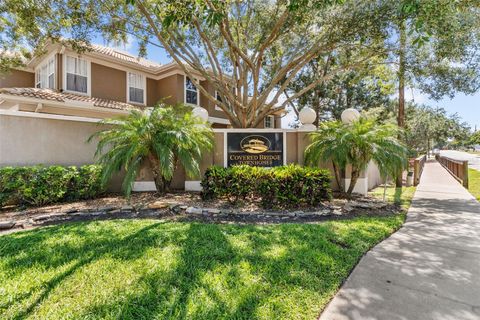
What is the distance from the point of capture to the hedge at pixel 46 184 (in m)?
5.84

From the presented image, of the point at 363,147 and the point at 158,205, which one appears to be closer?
the point at 158,205

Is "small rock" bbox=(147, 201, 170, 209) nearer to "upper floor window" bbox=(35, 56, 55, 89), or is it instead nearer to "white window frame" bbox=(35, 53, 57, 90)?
"white window frame" bbox=(35, 53, 57, 90)

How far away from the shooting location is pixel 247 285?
115 inches

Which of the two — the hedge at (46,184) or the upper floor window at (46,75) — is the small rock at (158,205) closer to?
the hedge at (46,184)

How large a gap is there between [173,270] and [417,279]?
301 cm

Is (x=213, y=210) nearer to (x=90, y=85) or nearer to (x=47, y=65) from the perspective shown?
(x=90, y=85)

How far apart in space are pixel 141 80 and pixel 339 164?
12817 millimetres

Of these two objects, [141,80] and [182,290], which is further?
[141,80]

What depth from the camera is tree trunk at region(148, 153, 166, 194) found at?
7.22m

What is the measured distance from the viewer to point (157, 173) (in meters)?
7.45

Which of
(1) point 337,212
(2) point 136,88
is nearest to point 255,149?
(1) point 337,212

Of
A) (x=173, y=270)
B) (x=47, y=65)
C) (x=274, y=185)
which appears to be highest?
(x=47, y=65)

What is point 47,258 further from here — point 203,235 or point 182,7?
point 182,7

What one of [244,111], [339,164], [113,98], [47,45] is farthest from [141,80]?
[339,164]
